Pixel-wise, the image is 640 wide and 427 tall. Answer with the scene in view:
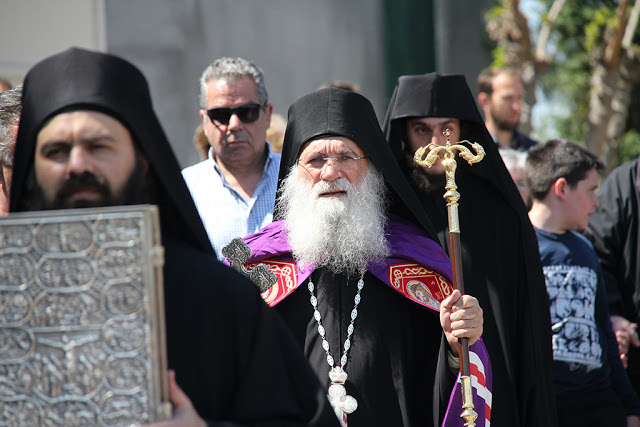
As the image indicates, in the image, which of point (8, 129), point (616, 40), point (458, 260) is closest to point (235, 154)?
point (8, 129)

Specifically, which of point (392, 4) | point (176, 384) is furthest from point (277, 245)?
point (392, 4)

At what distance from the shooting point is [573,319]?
5.21m

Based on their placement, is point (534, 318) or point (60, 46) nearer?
point (534, 318)

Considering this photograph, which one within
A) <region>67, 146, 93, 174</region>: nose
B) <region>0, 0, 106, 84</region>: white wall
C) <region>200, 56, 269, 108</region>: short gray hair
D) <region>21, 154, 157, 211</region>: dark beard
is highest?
<region>0, 0, 106, 84</region>: white wall

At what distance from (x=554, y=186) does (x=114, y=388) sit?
412 cm

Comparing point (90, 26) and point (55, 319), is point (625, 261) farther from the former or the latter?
point (90, 26)

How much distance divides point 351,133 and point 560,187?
6.59 ft

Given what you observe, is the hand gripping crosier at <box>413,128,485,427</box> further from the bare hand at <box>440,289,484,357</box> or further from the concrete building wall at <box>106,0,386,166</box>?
the concrete building wall at <box>106,0,386,166</box>

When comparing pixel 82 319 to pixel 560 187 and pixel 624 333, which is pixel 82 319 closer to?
pixel 560 187

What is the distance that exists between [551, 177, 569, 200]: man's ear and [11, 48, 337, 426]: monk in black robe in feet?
11.2

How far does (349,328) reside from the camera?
12.7ft

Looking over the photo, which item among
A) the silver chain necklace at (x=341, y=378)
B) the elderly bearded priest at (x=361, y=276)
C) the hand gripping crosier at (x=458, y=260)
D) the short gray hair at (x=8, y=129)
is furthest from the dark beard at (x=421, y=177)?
the short gray hair at (x=8, y=129)

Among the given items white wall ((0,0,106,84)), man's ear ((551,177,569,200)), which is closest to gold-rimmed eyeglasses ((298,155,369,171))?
man's ear ((551,177,569,200))

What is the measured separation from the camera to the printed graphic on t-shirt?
519 centimetres
